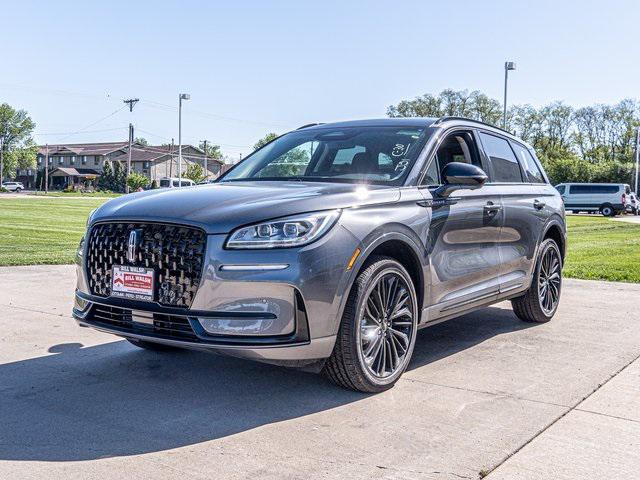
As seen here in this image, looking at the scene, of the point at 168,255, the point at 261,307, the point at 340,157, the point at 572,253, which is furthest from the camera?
the point at 572,253

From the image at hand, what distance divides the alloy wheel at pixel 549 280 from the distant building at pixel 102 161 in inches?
3878

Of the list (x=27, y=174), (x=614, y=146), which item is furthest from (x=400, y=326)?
(x=27, y=174)

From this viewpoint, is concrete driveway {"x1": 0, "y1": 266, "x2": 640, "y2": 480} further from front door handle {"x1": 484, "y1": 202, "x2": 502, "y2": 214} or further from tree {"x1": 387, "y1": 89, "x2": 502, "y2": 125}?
tree {"x1": 387, "y1": 89, "x2": 502, "y2": 125}

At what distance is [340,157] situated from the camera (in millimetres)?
5281

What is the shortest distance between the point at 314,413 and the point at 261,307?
70cm

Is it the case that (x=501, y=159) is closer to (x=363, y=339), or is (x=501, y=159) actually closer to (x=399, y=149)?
(x=399, y=149)

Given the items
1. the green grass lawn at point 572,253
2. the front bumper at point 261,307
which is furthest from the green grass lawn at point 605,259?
the front bumper at point 261,307

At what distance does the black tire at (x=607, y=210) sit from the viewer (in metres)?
43.2

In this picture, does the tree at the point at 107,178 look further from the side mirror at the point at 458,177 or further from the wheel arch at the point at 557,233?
the side mirror at the point at 458,177

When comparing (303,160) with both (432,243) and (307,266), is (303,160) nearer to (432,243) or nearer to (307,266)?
(432,243)

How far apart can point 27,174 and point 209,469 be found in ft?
453

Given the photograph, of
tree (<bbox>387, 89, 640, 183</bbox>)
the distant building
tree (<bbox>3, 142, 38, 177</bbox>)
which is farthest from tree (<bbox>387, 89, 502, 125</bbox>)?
tree (<bbox>3, 142, 38, 177</bbox>)

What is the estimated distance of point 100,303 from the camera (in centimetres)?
422

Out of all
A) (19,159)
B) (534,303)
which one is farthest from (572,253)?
(19,159)
